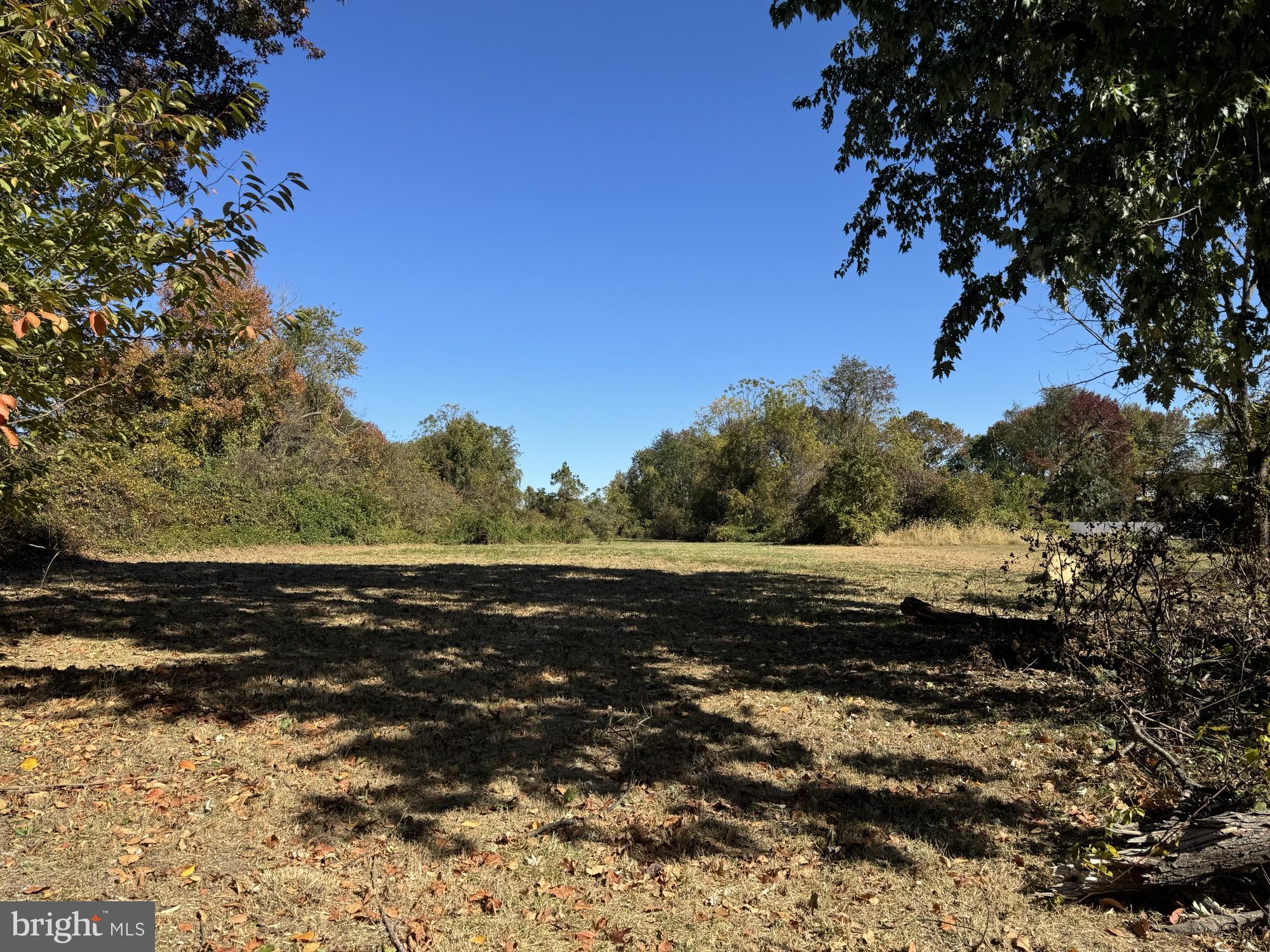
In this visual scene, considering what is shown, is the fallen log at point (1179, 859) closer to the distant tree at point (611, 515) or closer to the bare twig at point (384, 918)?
the bare twig at point (384, 918)

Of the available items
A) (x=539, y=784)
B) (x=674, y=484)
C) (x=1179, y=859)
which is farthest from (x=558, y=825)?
(x=674, y=484)

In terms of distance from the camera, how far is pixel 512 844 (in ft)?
11.3

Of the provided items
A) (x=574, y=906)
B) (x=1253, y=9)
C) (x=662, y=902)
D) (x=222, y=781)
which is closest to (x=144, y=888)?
(x=222, y=781)

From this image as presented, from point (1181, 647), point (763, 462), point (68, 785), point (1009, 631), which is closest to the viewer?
point (68, 785)

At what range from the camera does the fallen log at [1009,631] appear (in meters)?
5.88

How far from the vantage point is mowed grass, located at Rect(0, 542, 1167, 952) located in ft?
9.49

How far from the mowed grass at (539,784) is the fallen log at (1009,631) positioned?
278 mm

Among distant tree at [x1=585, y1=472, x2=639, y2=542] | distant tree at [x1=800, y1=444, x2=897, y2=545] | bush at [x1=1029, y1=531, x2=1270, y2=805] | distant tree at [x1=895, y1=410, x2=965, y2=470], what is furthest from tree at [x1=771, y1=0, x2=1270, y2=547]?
distant tree at [x1=895, y1=410, x2=965, y2=470]

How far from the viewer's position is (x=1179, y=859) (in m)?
2.83
